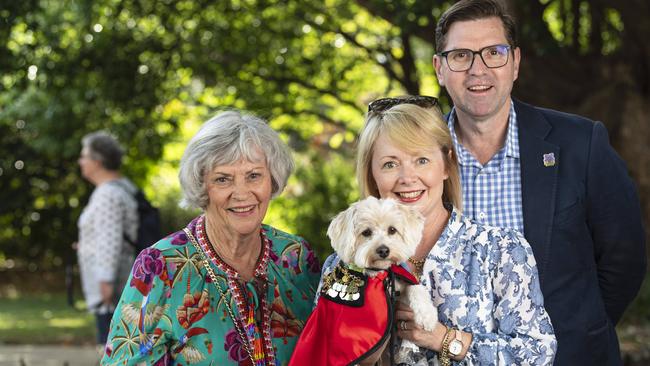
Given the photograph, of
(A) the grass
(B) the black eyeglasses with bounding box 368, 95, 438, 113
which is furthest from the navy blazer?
(A) the grass

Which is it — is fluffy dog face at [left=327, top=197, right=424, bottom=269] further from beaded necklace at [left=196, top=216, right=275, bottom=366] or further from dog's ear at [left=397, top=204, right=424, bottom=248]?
beaded necklace at [left=196, top=216, right=275, bottom=366]

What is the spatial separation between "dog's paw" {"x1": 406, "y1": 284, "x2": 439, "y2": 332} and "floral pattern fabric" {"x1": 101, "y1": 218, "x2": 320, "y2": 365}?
0.66 m

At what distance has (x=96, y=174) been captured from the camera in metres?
8.10

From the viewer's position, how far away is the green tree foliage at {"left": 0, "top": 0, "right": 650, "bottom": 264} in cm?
1059

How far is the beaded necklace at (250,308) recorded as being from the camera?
3.66 meters

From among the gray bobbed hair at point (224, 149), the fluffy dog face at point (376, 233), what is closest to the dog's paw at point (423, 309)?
the fluffy dog face at point (376, 233)

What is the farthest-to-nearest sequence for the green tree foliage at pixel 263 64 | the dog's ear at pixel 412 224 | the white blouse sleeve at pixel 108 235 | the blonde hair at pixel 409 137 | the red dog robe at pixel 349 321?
the green tree foliage at pixel 263 64 → the white blouse sleeve at pixel 108 235 → the blonde hair at pixel 409 137 → the dog's ear at pixel 412 224 → the red dog robe at pixel 349 321

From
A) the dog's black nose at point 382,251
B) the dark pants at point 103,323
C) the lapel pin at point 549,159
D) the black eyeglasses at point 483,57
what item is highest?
the black eyeglasses at point 483,57

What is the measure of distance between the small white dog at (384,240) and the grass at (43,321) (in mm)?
9988

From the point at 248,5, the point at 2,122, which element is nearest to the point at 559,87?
the point at 248,5

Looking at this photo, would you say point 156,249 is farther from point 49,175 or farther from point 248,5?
point 49,175

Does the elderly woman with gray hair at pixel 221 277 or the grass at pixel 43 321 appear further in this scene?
the grass at pixel 43 321

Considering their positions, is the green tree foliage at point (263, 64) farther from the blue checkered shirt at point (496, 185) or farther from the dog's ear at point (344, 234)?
the dog's ear at point (344, 234)

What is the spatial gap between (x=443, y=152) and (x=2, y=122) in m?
14.3
